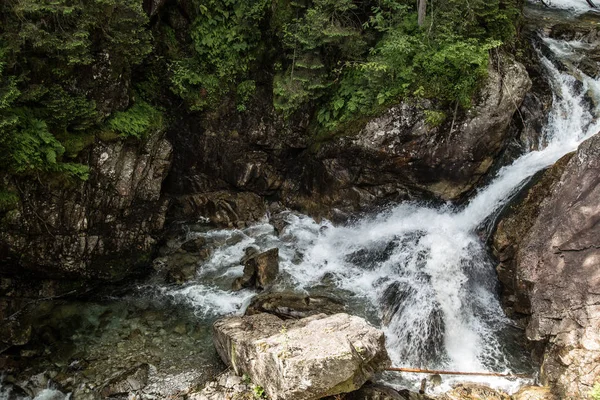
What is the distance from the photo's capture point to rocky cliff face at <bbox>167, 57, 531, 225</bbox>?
11188 millimetres

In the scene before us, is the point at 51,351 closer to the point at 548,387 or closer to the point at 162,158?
the point at 162,158

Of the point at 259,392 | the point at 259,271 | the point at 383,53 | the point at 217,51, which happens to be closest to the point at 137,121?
the point at 217,51

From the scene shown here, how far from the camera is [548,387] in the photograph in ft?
24.9

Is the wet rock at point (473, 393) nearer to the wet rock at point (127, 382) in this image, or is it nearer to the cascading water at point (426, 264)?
the cascading water at point (426, 264)

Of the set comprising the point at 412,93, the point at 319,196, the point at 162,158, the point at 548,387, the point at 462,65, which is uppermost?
the point at 462,65

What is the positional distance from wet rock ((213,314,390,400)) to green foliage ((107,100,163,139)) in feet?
19.4

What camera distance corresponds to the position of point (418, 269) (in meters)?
10.6

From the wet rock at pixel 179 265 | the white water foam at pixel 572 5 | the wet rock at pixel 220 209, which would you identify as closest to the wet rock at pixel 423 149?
the wet rock at pixel 220 209

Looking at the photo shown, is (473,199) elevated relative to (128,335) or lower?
elevated

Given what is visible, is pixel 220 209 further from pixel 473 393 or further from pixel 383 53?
pixel 473 393

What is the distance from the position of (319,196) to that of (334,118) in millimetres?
2649

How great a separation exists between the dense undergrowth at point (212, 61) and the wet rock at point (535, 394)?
22.4ft

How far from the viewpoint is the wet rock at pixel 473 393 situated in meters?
7.52

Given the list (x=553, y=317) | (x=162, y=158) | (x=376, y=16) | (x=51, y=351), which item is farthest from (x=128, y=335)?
(x=376, y=16)
